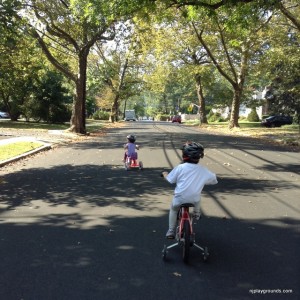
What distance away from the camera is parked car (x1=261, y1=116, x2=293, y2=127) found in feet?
160

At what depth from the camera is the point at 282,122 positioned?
4938cm

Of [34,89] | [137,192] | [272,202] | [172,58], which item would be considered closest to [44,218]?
[137,192]

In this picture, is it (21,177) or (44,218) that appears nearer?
(44,218)

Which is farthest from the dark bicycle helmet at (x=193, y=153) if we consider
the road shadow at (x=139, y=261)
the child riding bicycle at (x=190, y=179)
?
the road shadow at (x=139, y=261)

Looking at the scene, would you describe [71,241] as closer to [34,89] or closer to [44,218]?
[44,218]

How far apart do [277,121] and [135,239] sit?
46.0 m

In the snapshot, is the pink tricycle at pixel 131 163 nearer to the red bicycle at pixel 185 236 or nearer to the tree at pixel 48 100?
the red bicycle at pixel 185 236

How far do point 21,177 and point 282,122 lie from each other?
4278 centimetres

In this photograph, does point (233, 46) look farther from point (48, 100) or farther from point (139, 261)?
point (139, 261)

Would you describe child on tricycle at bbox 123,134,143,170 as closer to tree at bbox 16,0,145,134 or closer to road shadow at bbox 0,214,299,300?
road shadow at bbox 0,214,299,300

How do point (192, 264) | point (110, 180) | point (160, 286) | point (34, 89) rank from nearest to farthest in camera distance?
point (160, 286) → point (192, 264) → point (110, 180) → point (34, 89)

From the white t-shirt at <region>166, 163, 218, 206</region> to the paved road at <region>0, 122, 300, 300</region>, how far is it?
74 centimetres

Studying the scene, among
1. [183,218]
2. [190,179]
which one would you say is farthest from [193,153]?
[183,218]

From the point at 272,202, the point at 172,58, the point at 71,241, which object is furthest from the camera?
the point at 172,58
